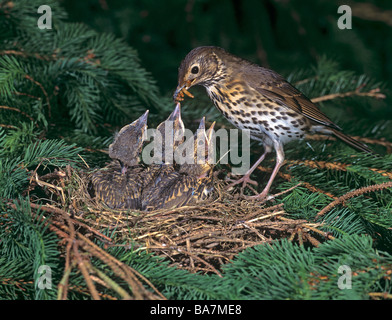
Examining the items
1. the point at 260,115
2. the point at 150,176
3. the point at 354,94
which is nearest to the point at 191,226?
the point at 150,176

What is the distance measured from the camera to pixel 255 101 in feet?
8.57

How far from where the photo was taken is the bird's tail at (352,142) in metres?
2.58

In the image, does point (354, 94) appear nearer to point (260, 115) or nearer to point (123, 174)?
point (260, 115)

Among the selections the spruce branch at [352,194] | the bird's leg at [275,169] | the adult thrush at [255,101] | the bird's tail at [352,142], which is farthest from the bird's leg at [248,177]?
the spruce branch at [352,194]

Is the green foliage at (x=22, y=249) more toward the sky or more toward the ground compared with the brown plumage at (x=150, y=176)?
more toward the ground

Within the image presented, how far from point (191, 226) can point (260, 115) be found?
2.88 ft

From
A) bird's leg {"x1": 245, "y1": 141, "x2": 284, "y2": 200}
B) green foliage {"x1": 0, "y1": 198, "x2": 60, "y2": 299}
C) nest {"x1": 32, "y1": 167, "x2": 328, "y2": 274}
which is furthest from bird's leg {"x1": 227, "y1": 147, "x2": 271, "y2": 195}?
green foliage {"x1": 0, "y1": 198, "x2": 60, "y2": 299}

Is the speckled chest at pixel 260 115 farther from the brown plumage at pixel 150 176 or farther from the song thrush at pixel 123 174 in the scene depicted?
the song thrush at pixel 123 174

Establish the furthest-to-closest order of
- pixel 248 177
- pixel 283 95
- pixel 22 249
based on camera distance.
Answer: pixel 283 95 → pixel 248 177 → pixel 22 249

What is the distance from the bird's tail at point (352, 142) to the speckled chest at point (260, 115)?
0.19m

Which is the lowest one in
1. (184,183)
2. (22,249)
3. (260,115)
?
(22,249)

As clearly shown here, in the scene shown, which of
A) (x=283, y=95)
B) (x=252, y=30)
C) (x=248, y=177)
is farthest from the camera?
(x=252, y=30)

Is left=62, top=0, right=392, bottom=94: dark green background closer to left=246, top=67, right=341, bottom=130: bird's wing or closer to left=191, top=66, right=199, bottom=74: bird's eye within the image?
left=246, top=67, right=341, bottom=130: bird's wing
